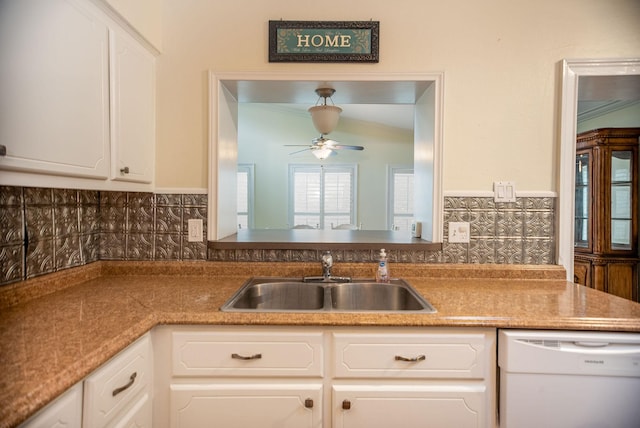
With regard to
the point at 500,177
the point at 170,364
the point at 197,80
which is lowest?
the point at 170,364

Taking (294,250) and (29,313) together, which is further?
(294,250)

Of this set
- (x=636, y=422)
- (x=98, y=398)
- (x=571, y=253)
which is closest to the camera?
(x=98, y=398)

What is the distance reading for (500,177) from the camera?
176 cm

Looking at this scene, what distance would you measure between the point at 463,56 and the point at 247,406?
1.90 metres

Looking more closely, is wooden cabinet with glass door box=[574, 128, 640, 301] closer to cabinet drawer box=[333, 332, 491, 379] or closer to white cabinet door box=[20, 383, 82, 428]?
cabinet drawer box=[333, 332, 491, 379]

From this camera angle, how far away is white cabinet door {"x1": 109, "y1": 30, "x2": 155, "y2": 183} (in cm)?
140

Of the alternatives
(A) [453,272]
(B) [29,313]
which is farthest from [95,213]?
(A) [453,272]

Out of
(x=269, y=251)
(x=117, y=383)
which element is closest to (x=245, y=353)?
(x=117, y=383)

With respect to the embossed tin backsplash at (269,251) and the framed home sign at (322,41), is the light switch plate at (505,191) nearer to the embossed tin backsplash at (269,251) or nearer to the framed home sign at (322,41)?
the embossed tin backsplash at (269,251)

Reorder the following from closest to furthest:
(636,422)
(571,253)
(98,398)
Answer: (98,398) → (636,422) → (571,253)

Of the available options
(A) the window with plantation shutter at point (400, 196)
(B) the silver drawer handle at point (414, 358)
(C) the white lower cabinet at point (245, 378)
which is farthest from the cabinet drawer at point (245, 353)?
(A) the window with plantation shutter at point (400, 196)

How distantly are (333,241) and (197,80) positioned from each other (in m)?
1.13

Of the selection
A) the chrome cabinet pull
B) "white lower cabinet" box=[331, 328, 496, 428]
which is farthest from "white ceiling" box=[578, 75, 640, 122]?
the chrome cabinet pull

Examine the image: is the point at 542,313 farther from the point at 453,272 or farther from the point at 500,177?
the point at 500,177
